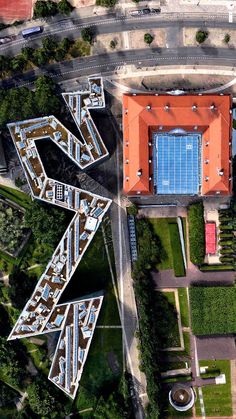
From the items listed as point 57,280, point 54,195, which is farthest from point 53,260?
point 54,195

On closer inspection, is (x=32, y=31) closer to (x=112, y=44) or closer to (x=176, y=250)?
(x=112, y=44)

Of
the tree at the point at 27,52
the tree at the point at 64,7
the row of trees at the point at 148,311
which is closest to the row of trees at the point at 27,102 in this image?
the tree at the point at 27,52

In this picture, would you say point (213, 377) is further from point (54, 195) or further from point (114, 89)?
point (114, 89)

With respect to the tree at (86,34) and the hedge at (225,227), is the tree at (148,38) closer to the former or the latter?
the tree at (86,34)

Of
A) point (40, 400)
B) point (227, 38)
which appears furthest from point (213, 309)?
point (227, 38)

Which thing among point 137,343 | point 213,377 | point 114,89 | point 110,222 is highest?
point 114,89

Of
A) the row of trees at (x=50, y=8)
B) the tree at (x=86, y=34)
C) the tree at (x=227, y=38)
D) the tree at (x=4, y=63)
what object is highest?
the row of trees at (x=50, y=8)
